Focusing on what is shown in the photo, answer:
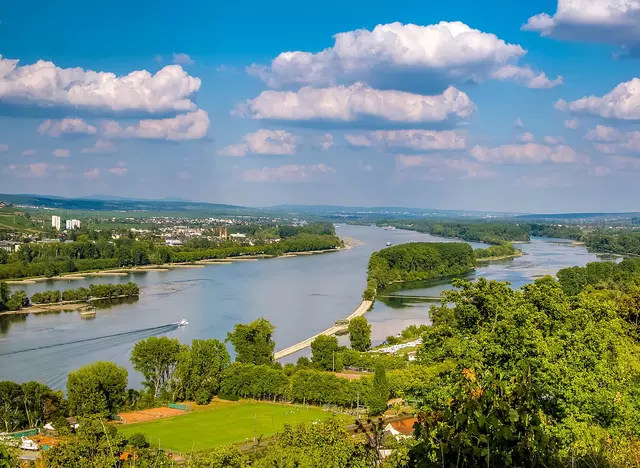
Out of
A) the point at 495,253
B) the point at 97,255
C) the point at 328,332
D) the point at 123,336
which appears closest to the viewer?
the point at 123,336

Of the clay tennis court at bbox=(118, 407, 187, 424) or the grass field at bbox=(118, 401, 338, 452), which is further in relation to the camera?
the clay tennis court at bbox=(118, 407, 187, 424)

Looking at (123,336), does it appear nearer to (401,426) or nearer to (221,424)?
(221,424)

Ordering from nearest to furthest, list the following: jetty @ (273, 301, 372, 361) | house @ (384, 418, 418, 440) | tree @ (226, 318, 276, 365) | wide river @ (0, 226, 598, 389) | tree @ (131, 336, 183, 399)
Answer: house @ (384, 418, 418, 440), tree @ (131, 336, 183, 399), tree @ (226, 318, 276, 365), wide river @ (0, 226, 598, 389), jetty @ (273, 301, 372, 361)

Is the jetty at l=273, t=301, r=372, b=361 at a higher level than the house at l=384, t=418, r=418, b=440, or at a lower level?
lower

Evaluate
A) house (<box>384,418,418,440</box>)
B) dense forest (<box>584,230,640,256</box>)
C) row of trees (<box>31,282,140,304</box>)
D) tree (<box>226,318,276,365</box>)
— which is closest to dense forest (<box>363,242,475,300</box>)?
row of trees (<box>31,282,140,304</box>)

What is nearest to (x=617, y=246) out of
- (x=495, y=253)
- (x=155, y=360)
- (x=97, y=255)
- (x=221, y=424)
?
(x=495, y=253)

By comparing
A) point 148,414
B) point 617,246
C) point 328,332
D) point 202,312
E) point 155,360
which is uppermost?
point 617,246

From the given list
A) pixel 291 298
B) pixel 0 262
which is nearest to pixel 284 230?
pixel 0 262

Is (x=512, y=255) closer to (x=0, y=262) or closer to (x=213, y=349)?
(x=0, y=262)

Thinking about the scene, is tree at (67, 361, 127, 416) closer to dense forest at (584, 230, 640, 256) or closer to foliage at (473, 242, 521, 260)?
foliage at (473, 242, 521, 260)
